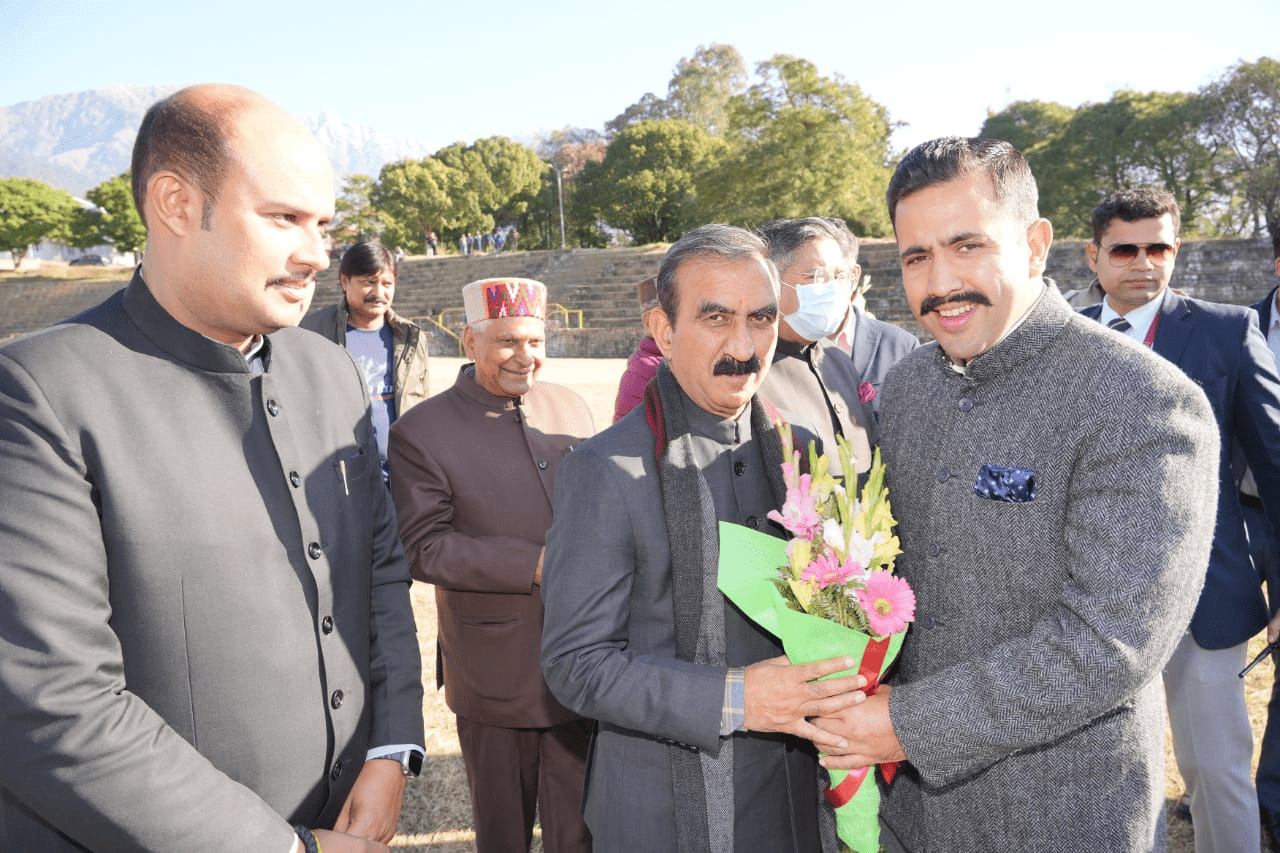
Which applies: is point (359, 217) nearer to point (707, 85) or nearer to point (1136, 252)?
point (707, 85)

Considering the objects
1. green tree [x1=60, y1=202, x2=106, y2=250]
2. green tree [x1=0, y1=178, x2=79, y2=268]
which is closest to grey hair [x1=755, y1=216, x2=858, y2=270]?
green tree [x1=60, y1=202, x2=106, y2=250]

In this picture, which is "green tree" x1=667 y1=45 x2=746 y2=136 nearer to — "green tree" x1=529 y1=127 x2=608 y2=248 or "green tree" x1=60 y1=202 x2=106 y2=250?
"green tree" x1=529 y1=127 x2=608 y2=248

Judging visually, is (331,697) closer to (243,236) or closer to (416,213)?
(243,236)

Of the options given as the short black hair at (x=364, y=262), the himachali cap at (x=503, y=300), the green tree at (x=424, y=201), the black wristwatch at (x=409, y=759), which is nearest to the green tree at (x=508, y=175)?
the green tree at (x=424, y=201)

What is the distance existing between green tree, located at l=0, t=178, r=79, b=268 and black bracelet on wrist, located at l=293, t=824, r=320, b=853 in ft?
252

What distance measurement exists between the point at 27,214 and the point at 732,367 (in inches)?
3076

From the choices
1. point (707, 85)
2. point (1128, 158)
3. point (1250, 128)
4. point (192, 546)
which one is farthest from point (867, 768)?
point (707, 85)

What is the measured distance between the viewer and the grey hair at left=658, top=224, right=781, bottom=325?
6.75 feet

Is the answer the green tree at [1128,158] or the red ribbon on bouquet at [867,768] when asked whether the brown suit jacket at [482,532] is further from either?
the green tree at [1128,158]

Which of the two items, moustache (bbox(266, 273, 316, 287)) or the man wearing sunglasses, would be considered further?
the man wearing sunglasses

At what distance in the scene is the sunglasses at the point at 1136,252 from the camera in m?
3.54

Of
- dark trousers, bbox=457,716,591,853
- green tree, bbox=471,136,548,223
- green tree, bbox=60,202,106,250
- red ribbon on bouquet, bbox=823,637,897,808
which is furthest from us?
green tree, bbox=60,202,106,250

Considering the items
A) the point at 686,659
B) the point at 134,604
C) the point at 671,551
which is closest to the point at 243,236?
the point at 134,604

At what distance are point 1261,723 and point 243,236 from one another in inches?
204
